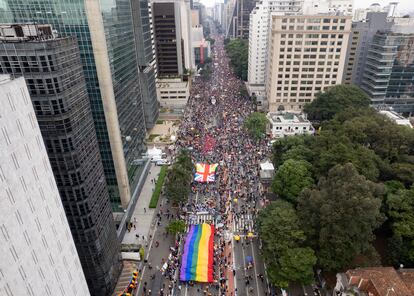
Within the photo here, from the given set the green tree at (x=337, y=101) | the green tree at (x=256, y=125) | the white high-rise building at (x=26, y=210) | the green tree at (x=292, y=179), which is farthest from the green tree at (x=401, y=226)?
the green tree at (x=337, y=101)

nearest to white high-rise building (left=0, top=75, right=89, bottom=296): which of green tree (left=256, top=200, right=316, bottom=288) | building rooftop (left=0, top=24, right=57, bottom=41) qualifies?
building rooftop (left=0, top=24, right=57, bottom=41)

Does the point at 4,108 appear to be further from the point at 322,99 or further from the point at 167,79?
the point at 167,79

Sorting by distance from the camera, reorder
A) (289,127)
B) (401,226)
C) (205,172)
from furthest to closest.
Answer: (289,127) < (205,172) < (401,226)

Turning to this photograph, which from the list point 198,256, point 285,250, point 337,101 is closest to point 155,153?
point 198,256

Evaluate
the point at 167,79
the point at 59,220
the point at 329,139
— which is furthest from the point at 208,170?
the point at 167,79

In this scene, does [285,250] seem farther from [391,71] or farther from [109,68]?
[391,71]

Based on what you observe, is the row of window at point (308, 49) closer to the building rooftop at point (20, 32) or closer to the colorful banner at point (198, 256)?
the colorful banner at point (198, 256)

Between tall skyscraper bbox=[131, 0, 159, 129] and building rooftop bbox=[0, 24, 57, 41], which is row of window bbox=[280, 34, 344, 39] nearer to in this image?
tall skyscraper bbox=[131, 0, 159, 129]
